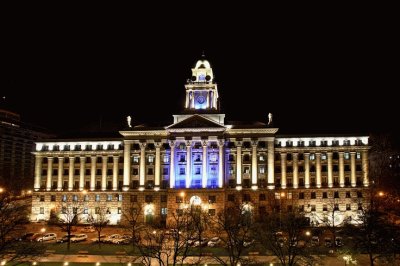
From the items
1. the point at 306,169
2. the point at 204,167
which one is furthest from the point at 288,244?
the point at 306,169

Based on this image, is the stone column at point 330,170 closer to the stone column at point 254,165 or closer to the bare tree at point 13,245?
the stone column at point 254,165

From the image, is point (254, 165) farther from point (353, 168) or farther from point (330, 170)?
point (353, 168)

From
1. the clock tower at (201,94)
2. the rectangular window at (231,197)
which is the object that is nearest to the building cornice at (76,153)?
the clock tower at (201,94)

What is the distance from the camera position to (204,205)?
4149 inches

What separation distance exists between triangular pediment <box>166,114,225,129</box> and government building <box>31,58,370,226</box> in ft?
0.75

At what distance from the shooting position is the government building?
108 m

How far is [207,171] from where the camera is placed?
360 feet

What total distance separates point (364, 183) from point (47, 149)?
75.1 metres

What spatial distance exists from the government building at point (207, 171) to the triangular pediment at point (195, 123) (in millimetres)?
228

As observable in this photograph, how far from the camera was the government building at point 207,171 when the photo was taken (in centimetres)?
10825

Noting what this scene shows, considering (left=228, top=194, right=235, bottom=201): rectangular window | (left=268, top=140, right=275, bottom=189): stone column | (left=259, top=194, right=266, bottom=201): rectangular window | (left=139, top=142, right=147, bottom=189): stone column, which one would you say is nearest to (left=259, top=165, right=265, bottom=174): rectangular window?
(left=268, top=140, right=275, bottom=189): stone column

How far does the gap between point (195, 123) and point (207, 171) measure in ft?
37.0

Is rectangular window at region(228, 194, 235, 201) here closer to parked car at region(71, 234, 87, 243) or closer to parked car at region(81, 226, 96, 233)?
parked car at region(81, 226, 96, 233)

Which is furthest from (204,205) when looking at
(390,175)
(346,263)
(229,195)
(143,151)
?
(346,263)
